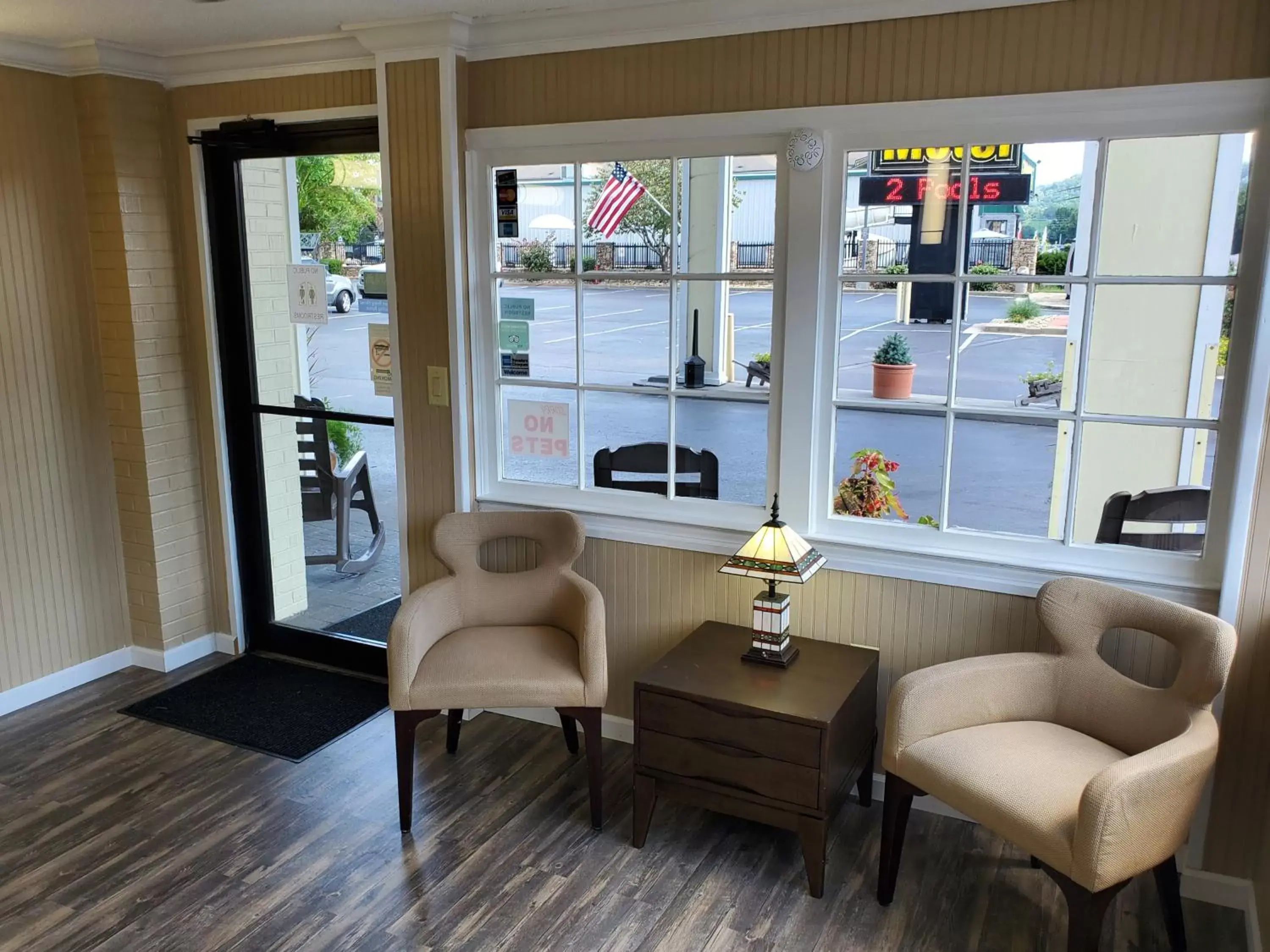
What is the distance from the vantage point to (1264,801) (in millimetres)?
2561

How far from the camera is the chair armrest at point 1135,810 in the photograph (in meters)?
2.10

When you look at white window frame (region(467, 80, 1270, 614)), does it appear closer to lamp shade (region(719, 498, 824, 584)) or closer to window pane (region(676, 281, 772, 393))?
window pane (region(676, 281, 772, 393))

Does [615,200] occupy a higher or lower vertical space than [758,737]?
higher

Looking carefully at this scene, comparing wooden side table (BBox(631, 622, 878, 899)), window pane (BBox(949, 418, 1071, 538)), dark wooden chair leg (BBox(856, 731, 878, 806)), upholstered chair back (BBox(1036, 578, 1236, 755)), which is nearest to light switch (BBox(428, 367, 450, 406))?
wooden side table (BBox(631, 622, 878, 899))

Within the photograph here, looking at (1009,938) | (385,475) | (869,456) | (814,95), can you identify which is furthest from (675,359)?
(1009,938)

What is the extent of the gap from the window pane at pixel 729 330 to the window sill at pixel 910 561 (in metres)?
0.44

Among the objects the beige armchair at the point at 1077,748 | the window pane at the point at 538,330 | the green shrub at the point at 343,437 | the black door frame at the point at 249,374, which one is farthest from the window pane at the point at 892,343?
the green shrub at the point at 343,437

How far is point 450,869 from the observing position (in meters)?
2.78

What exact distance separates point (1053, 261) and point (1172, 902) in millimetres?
1653

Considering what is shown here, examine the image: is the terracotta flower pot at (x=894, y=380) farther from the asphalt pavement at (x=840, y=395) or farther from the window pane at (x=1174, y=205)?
the window pane at (x=1174, y=205)

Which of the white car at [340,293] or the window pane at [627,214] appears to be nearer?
the window pane at [627,214]

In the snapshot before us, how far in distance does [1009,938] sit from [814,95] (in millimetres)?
2327

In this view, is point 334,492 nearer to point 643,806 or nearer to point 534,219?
point 534,219

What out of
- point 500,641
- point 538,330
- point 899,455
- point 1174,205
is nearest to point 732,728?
point 500,641
